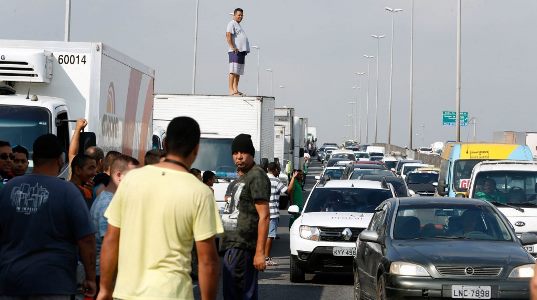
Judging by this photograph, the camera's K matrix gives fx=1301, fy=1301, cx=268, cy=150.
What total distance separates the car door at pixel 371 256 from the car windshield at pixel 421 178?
25282 millimetres

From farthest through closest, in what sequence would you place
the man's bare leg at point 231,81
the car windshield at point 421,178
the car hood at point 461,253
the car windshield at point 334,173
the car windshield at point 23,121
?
1. the car windshield at point 334,173
2. the car windshield at point 421,178
3. the man's bare leg at point 231,81
4. the car windshield at point 23,121
5. the car hood at point 461,253

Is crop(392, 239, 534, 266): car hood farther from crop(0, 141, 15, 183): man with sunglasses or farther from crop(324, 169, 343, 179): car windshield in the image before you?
crop(324, 169, 343, 179): car windshield

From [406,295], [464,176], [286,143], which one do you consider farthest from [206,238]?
[286,143]

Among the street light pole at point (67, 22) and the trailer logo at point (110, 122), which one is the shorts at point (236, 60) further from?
the trailer logo at point (110, 122)

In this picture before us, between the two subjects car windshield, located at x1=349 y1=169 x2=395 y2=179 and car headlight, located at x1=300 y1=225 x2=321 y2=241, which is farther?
car windshield, located at x1=349 y1=169 x2=395 y2=179

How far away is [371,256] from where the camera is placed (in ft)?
44.1

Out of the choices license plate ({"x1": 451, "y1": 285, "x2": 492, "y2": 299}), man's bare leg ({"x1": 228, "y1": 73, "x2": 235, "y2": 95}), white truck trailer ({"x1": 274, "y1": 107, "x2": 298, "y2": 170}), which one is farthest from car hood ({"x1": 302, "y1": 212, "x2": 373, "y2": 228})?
white truck trailer ({"x1": 274, "y1": 107, "x2": 298, "y2": 170})

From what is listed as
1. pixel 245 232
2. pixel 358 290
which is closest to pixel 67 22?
pixel 358 290

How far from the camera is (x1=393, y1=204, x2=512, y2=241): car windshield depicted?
1318 cm

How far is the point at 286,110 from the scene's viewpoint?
1955 inches

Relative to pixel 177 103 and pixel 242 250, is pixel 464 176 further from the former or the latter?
pixel 242 250

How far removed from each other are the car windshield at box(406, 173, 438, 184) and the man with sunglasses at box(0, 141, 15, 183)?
2877 cm

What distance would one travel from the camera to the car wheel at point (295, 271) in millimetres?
17797

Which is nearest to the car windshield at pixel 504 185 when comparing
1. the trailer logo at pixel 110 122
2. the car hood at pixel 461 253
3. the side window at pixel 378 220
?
the side window at pixel 378 220
